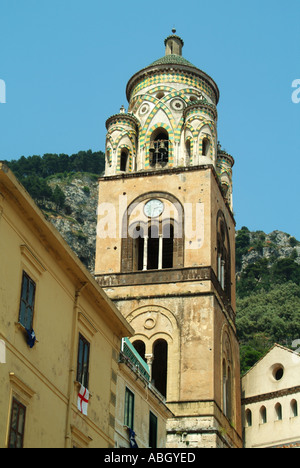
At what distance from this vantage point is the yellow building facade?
58.4 feet

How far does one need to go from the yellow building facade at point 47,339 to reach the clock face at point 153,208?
1821 cm

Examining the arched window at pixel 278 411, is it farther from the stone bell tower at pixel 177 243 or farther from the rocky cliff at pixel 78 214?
the rocky cliff at pixel 78 214

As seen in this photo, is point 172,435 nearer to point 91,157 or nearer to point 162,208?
point 162,208

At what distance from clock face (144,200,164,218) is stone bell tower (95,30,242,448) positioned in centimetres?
6

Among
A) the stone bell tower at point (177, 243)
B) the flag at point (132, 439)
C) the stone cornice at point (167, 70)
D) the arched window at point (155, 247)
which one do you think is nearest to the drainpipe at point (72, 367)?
the flag at point (132, 439)

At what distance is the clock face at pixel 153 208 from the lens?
4212 cm

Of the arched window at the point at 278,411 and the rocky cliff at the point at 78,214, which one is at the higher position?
the rocky cliff at the point at 78,214

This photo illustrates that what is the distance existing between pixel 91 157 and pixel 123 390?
113540 mm

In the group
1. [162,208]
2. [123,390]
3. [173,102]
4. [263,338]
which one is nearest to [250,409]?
[162,208]

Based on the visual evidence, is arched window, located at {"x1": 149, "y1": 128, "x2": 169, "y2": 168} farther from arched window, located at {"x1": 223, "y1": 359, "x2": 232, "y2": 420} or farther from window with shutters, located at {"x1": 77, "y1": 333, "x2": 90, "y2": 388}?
window with shutters, located at {"x1": 77, "y1": 333, "x2": 90, "y2": 388}

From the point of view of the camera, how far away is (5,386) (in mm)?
17250

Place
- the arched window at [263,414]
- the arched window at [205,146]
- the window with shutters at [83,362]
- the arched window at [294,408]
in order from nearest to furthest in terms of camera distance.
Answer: the window with shutters at [83,362]
the arched window at [294,408]
the arched window at [263,414]
the arched window at [205,146]

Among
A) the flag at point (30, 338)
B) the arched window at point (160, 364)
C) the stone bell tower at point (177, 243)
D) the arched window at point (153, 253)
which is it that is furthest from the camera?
the arched window at point (153, 253)

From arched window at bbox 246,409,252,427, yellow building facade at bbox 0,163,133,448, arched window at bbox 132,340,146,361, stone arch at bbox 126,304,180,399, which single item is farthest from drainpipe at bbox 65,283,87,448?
arched window at bbox 246,409,252,427
